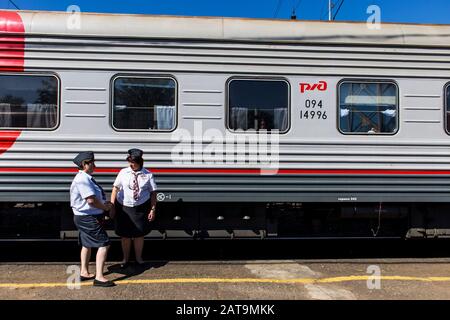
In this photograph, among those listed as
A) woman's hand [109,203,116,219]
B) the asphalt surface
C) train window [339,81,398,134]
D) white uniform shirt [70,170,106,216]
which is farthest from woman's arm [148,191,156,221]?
train window [339,81,398,134]

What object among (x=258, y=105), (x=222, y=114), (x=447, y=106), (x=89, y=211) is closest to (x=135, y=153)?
(x=89, y=211)

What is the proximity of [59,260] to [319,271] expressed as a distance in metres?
3.48

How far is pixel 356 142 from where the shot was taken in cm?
583

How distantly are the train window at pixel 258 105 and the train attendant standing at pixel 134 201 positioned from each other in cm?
124

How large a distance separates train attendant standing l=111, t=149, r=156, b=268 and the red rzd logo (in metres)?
2.19

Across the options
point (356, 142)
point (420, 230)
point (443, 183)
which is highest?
point (356, 142)

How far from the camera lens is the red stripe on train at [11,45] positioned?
18.0ft

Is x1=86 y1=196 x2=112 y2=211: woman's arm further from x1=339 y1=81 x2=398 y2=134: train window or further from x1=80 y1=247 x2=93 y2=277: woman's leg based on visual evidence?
x1=339 y1=81 x2=398 y2=134: train window

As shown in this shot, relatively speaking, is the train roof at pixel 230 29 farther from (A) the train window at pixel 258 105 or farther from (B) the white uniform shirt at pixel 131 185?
(B) the white uniform shirt at pixel 131 185

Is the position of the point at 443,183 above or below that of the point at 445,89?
below

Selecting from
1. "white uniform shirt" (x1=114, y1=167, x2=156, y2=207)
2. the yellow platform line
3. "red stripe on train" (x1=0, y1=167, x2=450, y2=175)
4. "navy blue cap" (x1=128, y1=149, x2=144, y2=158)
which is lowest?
the yellow platform line

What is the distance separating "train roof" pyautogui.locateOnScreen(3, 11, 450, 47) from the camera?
562 centimetres

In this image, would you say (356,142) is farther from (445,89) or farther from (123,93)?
(123,93)
